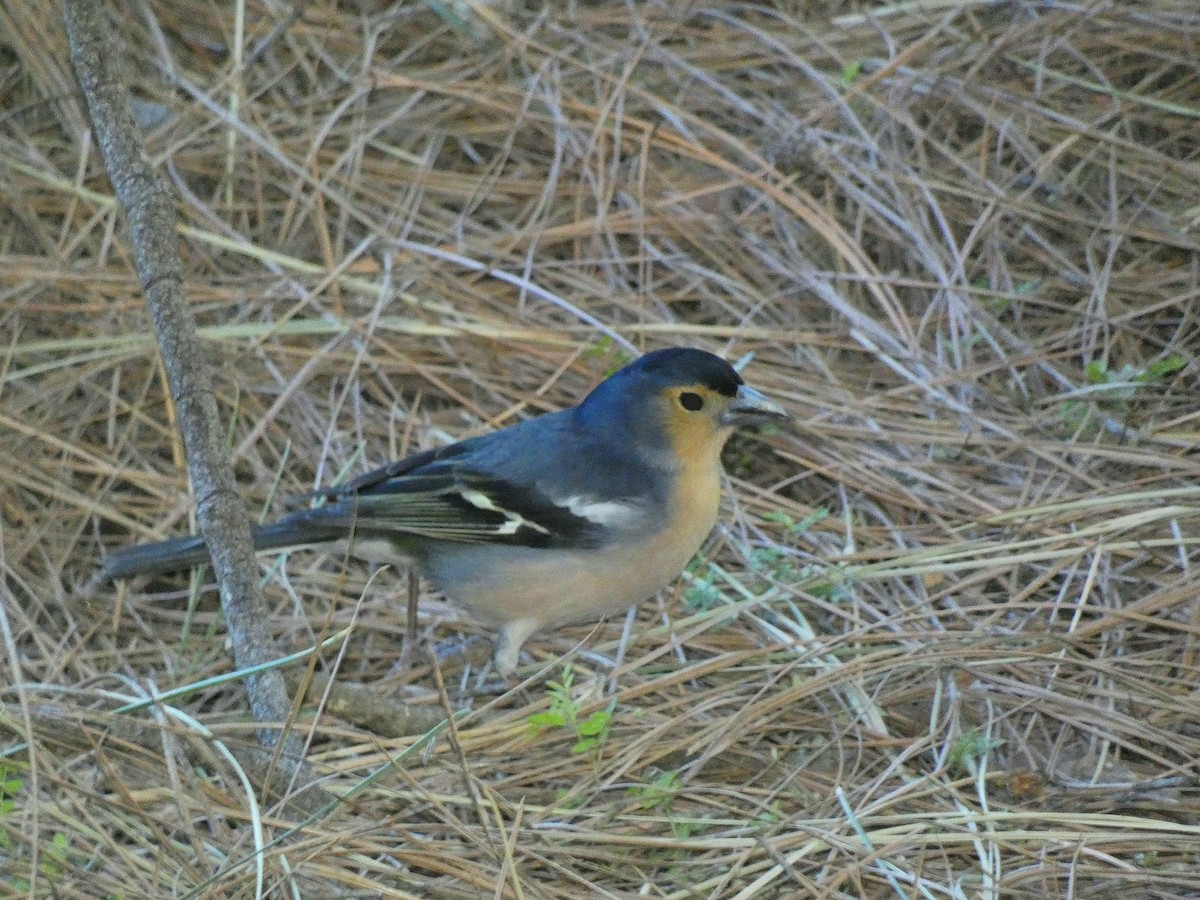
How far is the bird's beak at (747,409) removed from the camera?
4.47m

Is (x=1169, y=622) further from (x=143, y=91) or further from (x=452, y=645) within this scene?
(x=143, y=91)

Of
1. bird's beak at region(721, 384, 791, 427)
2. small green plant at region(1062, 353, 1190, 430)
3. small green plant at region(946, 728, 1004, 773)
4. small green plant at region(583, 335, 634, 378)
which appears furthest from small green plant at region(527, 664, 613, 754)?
small green plant at region(1062, 353, 1190, 430)

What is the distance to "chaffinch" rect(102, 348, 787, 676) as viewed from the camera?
4.31 metres

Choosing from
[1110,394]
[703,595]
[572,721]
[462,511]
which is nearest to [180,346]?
[462,511]

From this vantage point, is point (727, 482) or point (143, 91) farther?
point (143, 91)

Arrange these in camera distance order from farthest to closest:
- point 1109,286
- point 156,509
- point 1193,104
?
point 1193,104 → point 1109,286 → point 156,509

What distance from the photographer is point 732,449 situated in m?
5.12

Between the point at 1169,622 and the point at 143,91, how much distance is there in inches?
188

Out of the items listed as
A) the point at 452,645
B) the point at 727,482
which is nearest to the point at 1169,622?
the point at 727,482

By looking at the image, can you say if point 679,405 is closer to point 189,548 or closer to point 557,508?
point 557,508

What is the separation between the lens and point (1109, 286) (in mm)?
5199

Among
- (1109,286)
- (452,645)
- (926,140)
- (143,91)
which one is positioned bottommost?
(452,645)

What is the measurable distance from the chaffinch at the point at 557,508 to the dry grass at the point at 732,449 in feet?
0.78

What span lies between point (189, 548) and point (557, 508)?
1.14 metres
